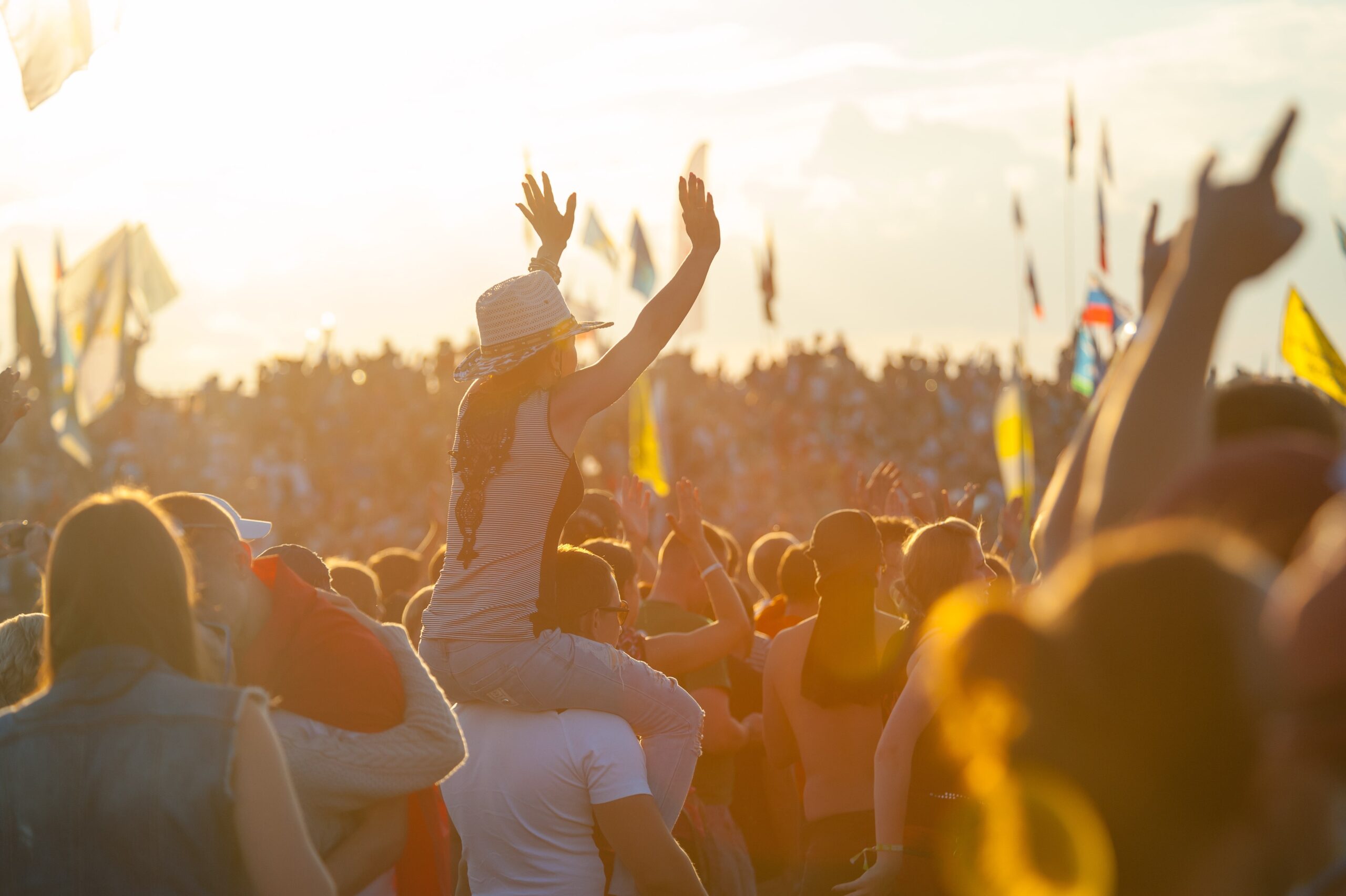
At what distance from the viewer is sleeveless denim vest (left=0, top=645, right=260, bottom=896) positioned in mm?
2471

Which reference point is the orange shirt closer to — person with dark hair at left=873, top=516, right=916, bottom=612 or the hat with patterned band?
the hat with patterned band

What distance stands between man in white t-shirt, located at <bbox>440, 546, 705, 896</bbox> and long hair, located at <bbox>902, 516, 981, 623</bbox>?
112cm

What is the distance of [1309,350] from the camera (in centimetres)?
873

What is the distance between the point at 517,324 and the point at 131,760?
5.68ft

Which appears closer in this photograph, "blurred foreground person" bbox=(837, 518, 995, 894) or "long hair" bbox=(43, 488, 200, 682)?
"long hair" bbox=(43, 488, 200, 682)

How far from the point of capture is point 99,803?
8.14 feet

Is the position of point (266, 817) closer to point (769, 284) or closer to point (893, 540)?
point (893, 540)

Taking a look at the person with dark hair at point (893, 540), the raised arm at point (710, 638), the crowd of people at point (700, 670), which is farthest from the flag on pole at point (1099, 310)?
the raised arm at point (710, 638)

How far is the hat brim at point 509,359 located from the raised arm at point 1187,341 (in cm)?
200

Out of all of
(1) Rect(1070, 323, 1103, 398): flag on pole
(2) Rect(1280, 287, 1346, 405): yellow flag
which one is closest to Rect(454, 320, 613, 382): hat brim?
(2) Rect(1280, 287, 1346, 405): yellow flag

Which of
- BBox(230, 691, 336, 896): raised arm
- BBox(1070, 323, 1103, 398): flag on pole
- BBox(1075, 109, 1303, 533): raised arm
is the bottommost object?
BBox(1070, 323, 1103, 398): flag on pole

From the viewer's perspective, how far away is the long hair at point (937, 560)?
4258 millimetres

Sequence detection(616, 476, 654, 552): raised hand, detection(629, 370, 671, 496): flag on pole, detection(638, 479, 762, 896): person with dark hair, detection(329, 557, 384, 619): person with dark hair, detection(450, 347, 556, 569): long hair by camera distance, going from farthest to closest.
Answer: detection(629, 370, 671, 496): flag on pole, detection(329, 557, 384, 619): person with dark hair, detection(616, 476, 654, 552): raised hand, detection(638, 479, 762, 896): person with dark hair, detection(450, 347, 556, 569): long hair

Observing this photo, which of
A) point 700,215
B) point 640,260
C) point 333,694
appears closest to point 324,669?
point 333,694
